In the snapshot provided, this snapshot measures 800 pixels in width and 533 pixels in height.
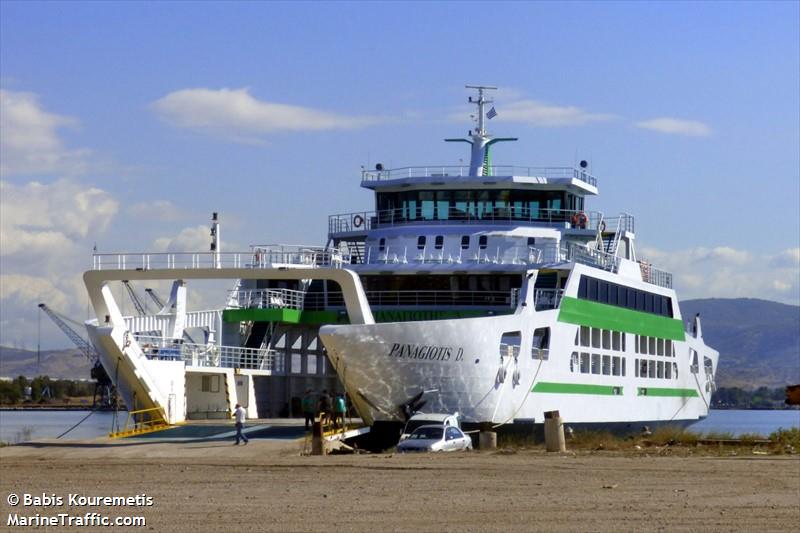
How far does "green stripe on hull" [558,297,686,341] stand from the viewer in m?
36.5

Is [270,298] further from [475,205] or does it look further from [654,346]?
[654,346]

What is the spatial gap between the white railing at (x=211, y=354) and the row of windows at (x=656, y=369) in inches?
413

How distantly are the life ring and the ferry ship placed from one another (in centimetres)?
7

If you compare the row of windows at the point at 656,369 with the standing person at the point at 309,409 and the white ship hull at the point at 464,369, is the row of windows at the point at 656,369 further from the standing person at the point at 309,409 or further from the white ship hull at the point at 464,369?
the standing person at the point at 309,409

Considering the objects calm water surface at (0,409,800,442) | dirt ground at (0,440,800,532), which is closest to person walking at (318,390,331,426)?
dirt ground at (0,440,800,532)

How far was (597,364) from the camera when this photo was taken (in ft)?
128

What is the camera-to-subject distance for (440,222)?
40.8m

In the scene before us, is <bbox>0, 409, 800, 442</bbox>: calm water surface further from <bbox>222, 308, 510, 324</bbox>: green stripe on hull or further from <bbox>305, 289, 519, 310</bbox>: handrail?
<bbox>305, 289, 519, 310</bbox>: handrail

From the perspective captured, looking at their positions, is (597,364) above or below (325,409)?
above

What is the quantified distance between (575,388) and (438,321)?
6599 millimetres

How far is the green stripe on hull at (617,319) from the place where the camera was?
120ft

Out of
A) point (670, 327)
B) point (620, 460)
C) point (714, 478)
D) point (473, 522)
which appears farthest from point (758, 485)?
point (670, 327)

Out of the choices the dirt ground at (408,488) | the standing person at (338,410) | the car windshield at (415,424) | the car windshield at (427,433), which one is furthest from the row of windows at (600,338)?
the dirt ground at (408,488)

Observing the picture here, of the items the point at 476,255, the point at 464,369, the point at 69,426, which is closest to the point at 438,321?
the point at 464,369
